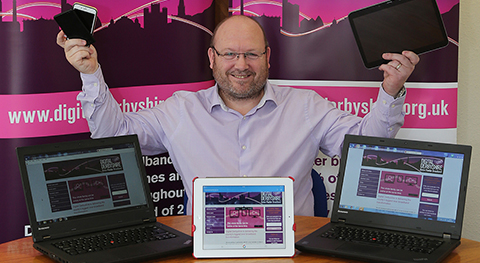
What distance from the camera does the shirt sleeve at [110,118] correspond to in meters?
1.86

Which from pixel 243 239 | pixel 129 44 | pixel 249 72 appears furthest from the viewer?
pixel 129 44

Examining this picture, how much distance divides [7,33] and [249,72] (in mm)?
1140

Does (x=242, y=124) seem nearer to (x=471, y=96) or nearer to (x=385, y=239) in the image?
(x=385, y=239)

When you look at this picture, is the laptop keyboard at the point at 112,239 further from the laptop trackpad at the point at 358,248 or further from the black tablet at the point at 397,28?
the black tablet at the point at 397,28

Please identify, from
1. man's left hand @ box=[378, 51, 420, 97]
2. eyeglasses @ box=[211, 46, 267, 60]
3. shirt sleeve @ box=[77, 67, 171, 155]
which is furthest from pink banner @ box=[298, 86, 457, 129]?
shirt sleeve @ box=[77, 67, 171, 155]

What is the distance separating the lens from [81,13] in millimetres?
1777

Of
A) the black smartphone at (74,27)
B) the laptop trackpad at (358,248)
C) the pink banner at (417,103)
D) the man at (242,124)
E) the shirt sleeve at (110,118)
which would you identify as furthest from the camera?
the pink banner at (417,103)

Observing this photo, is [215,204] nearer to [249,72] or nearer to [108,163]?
[108,163]

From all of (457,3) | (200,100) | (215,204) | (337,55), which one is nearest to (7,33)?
(200,100)

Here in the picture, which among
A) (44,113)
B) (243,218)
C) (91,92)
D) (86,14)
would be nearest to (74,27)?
(86,14)

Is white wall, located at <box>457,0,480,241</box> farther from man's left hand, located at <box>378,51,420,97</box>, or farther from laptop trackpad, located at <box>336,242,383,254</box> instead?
laptop trackpad, located at <box>336,242,383,254</box>

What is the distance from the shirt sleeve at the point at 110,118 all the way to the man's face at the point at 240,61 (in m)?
0.38

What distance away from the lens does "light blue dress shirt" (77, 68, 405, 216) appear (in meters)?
2.02

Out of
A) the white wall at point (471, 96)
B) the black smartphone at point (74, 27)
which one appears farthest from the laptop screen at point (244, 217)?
the white wall at point (471, 96)
